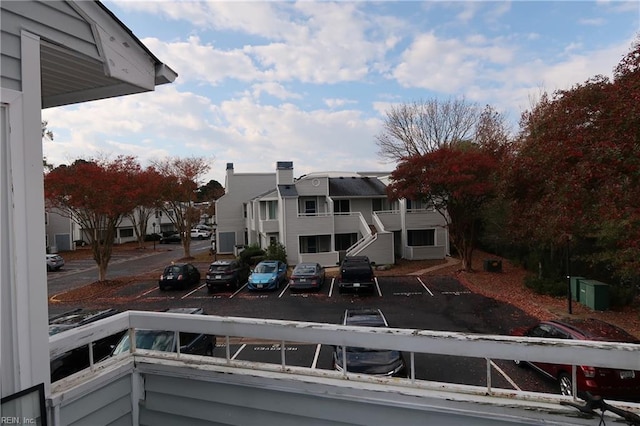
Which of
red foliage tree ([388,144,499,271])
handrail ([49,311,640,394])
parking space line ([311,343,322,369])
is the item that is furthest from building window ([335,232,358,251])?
handrail ([49,311,640,394])

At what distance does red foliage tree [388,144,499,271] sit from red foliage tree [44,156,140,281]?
601 inches

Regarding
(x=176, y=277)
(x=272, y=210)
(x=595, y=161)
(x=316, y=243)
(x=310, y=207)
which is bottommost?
(x=176, y=277)

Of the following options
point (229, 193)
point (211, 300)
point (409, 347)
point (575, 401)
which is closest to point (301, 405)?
point (409, 347)

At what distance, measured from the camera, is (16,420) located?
7.00ft

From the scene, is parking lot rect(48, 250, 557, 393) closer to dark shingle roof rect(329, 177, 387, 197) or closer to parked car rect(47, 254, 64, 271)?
dark shingle roof rect(329, 177, 387, 197)

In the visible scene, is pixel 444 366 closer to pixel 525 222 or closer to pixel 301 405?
pixel 301 405

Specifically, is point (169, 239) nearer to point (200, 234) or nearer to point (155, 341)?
point (200, 234)

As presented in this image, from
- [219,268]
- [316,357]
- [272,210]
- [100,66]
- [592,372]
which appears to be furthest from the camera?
[272,210]

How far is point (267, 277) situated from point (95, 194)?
994cm

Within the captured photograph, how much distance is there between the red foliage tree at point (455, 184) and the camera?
19.0 meters

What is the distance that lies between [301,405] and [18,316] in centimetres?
183

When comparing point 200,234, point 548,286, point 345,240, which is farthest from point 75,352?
point 200,234

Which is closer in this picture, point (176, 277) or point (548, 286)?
point (548, 286)

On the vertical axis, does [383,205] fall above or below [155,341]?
above
